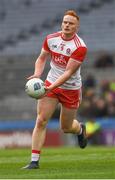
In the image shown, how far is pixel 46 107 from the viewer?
12.0 meters

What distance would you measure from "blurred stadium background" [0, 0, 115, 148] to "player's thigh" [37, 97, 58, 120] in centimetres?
995

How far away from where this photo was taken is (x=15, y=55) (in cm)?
3031

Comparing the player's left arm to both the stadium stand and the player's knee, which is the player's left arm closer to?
the player's knee

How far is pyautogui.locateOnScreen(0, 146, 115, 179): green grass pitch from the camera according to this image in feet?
34.6

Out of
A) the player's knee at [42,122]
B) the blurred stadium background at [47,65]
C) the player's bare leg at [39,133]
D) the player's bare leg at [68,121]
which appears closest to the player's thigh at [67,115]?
the player's bare leg at [68,121]

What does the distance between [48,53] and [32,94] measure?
37.6 inches

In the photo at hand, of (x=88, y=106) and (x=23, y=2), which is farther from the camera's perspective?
(x=23, y=2)

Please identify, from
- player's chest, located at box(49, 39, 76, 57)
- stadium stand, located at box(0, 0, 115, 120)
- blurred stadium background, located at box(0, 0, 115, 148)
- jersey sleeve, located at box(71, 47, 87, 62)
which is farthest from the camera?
stadium stand, located at box(0, 0, 115, 120)

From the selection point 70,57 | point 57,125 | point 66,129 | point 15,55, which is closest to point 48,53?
point 70,57

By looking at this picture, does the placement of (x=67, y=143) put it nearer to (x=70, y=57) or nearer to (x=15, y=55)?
(x=15, y=55)

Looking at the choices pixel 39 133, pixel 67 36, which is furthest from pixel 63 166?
pixel 67 36

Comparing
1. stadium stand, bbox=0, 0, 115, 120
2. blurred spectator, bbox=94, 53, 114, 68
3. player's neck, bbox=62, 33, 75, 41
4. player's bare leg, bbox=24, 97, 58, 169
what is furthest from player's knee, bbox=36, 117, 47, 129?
blurred spectator, bbox=94, 53, 114, 68

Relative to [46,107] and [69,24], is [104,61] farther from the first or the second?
[69,24]

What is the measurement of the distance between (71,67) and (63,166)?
1.58m
